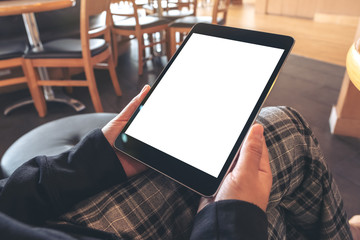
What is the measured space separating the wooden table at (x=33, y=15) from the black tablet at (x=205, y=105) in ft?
4.32

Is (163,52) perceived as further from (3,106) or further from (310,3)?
(310,3)

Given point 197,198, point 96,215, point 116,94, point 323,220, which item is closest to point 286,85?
point 116,94

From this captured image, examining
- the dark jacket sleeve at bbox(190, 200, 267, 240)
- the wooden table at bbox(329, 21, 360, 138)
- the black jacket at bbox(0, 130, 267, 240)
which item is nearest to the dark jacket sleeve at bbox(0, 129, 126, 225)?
the black jacket at bbox(0, 130, 267, 240)

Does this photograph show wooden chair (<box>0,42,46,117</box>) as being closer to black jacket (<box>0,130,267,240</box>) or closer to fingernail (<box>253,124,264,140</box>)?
black jacket (<box>0,130,267,240</box>)

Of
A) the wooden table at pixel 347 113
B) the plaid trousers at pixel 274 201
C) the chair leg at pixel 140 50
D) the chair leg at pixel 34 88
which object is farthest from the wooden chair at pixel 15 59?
the wooden table at pixel 347 113

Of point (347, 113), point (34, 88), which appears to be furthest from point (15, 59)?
point (347, 113)

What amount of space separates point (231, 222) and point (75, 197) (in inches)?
10.2

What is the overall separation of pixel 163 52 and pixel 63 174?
289 cm

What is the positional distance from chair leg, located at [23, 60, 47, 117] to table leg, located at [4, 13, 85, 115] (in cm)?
13

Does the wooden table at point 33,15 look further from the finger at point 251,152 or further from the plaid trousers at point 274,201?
the finger at point 251,152

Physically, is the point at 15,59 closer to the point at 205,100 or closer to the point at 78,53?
the point at 78,53

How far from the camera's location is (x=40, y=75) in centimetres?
205

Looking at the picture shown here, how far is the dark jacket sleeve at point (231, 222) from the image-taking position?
1.16ft

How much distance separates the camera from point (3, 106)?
2.12 meters
